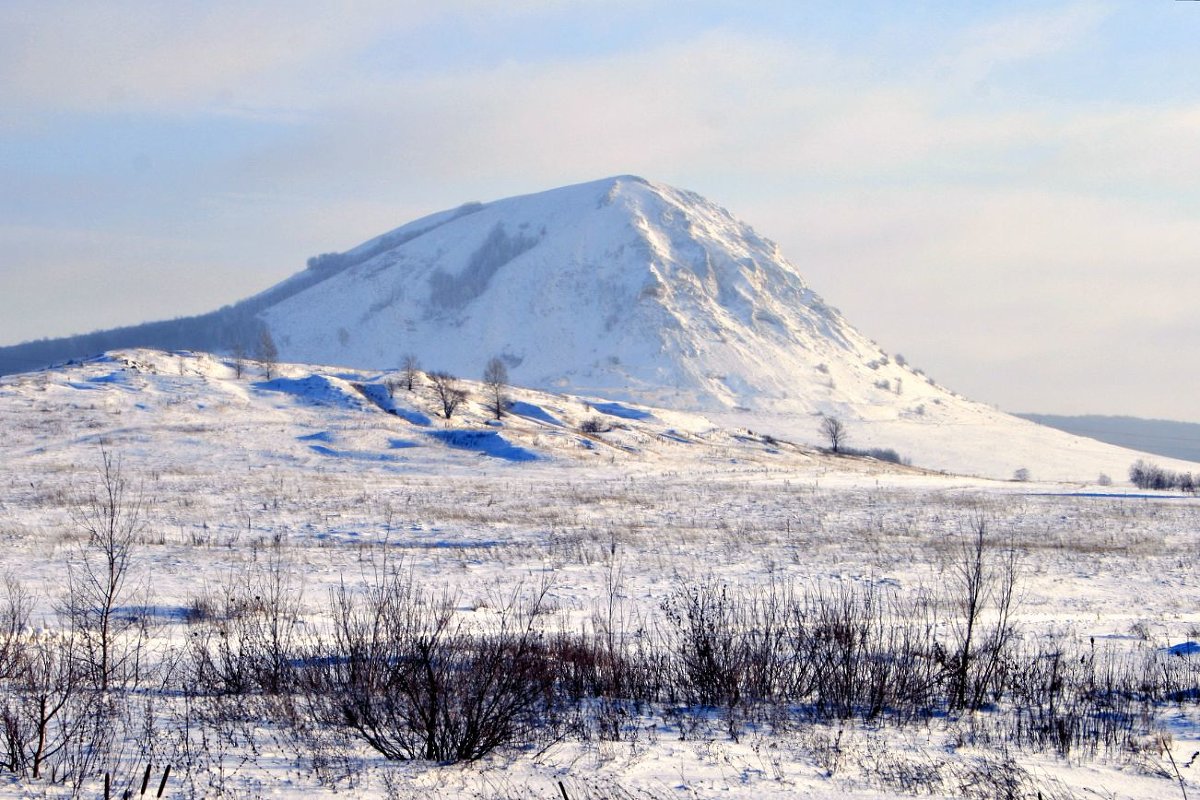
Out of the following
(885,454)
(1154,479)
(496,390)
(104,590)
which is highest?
(496,390)

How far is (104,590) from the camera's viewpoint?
15797 millimetres

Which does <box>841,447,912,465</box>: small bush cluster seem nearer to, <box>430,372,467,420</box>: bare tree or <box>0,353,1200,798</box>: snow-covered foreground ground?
<box>0,353,1200,798</box>: snow-covered foreground ground

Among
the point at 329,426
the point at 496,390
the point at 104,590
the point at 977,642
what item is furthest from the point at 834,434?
the point at 104,590

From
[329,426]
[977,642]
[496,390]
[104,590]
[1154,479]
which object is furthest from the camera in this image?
[1154,479]

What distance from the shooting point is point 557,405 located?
96.6m

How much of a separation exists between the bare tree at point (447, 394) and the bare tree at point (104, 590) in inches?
1515

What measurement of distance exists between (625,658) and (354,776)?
4.66 metres

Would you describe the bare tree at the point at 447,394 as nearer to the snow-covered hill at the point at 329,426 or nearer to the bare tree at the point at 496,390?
the snow-covered hill at the point at 329,426

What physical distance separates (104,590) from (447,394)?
66844 millimetres

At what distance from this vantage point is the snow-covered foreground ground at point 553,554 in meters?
7.41

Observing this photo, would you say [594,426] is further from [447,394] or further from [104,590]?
[104,590]

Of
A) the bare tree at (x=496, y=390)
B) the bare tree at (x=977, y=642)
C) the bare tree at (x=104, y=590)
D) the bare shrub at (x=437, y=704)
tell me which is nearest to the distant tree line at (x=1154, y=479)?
the bare tree at (x=496, y=390)

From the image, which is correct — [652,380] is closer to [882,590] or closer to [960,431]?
[960,431]

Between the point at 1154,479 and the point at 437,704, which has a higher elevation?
the point at 437,704
